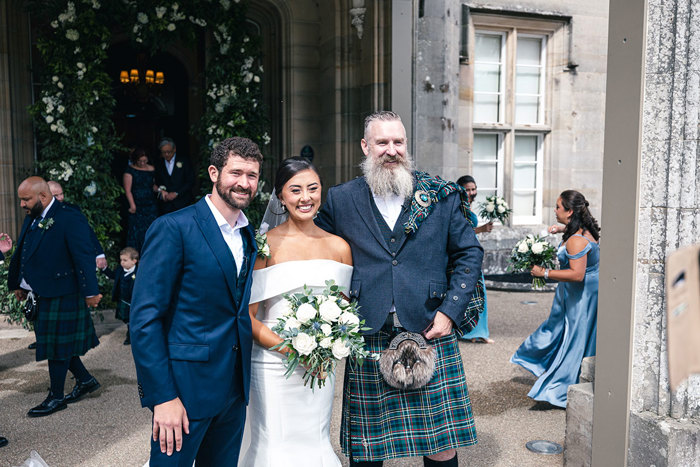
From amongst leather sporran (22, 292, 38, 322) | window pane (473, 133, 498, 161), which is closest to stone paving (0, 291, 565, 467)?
leather sporran (22, 292, 38, 322)

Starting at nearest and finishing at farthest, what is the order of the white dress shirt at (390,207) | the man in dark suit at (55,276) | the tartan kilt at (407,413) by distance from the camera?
the tartan kilt at (407,413) → the white dress shirt at (390,207) → the man in dark suit at (55,276)

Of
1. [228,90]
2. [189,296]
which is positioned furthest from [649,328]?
[228,90]

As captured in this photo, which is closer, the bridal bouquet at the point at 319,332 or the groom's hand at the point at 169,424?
the groom's hand at the point at 169,424

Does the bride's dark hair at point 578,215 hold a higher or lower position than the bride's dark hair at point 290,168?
lower

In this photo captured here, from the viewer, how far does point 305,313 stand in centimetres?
243

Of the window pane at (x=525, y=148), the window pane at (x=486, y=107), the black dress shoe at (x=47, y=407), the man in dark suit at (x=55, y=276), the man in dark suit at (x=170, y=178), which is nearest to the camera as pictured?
the black dress shoe at (x=47, y=407)

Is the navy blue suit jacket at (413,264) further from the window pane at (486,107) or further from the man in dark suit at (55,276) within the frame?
the window pane at (486,107)

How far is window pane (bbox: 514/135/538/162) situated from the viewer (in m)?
10.6

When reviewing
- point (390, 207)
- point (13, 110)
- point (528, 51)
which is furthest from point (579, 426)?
point (528, 51)

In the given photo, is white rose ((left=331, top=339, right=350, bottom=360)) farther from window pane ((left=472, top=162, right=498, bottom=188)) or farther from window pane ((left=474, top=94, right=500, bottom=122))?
window pane ((left=474, top=94, right=500, bottom=122))

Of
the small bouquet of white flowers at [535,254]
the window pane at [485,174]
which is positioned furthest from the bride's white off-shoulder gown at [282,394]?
the window pane at [485,174]

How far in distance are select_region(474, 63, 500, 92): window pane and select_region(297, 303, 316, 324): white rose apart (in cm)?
847

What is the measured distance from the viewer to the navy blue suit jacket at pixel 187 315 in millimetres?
2189

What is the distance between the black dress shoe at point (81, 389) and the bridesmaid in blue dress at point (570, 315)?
330 cm
